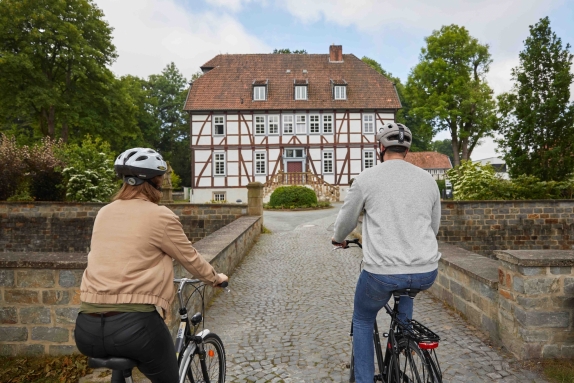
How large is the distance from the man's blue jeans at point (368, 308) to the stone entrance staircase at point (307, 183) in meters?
25.0

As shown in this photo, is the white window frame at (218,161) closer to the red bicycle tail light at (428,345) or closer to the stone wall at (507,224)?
the stone wall at (507,224)

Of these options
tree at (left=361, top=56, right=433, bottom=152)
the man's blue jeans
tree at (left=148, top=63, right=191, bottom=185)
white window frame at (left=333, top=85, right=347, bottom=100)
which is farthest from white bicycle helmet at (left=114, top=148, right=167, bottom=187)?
tree at (left=148, top=63, right=191, bottom=185)

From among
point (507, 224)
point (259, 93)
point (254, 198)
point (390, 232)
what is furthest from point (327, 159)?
point (390, 232)

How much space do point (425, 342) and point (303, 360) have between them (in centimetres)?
211

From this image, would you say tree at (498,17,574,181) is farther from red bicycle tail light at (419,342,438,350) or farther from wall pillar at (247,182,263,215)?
red bicycle tail light at (419,342,438,350)

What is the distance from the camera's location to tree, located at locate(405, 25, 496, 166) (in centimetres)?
3222

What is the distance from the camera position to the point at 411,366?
8.07ft

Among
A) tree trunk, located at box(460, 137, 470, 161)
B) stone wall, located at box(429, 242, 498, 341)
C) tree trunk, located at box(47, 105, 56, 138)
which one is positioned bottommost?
stone wall, located at box(429, 242, 498, 341)

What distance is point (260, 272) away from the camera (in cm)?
859

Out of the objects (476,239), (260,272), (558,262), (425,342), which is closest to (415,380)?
(425,342)

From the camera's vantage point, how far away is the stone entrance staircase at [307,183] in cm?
2822

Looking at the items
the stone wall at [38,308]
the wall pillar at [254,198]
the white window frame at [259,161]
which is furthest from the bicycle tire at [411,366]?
the white window frame at [259,161]

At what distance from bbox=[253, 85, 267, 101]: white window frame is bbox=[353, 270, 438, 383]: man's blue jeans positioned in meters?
29.8

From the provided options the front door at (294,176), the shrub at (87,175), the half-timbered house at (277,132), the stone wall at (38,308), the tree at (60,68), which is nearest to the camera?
the stone wall at (38,308)
